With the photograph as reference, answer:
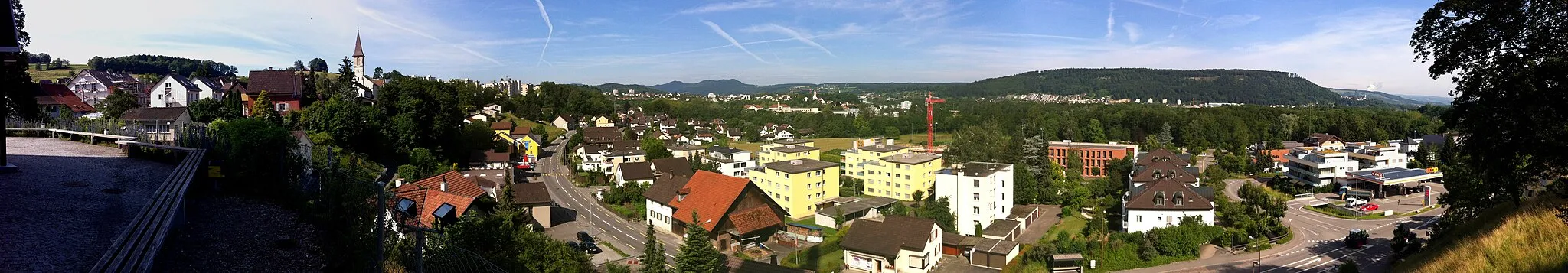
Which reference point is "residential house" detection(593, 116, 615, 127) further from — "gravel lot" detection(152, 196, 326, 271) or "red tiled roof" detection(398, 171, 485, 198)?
"gravel lot" detection(152, 196, 326, 271)

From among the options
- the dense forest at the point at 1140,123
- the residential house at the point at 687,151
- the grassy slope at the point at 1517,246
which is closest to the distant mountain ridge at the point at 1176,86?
the dense forest at the point at 1140,123

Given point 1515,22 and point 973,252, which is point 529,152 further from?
point 1515,22

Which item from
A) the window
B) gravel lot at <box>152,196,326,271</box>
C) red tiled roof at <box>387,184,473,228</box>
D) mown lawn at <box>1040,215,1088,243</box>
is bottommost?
mown lawn at <box>1040,215,1088,243</box>

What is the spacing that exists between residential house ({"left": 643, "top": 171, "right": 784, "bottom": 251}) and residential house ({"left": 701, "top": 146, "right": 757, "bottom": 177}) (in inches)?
225

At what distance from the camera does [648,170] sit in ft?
69.5

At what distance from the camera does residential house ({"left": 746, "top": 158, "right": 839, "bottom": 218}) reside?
59.6ft

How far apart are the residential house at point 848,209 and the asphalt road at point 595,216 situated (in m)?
3.91

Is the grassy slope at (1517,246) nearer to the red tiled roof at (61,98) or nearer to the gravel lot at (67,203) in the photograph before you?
the gravel lot at (67,203)

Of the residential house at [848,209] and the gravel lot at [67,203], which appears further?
the residential house at [848,209]

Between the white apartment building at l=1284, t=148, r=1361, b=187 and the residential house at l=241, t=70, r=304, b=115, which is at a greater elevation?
the residential house at l=241, t=70, r=304, b=115

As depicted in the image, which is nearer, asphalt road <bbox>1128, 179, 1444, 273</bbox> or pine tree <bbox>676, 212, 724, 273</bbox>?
pine tree <bbox>676, 212, 724, 273</bbox>

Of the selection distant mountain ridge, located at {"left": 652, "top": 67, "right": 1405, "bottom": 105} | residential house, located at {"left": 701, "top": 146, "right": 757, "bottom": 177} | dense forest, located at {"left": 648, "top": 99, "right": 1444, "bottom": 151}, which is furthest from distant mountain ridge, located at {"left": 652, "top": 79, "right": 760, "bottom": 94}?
residential house, located at {"left": 701, "top": 146, "right": 757, "bottom": 177}

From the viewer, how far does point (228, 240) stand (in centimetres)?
393

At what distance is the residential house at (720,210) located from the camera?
44.5ft
